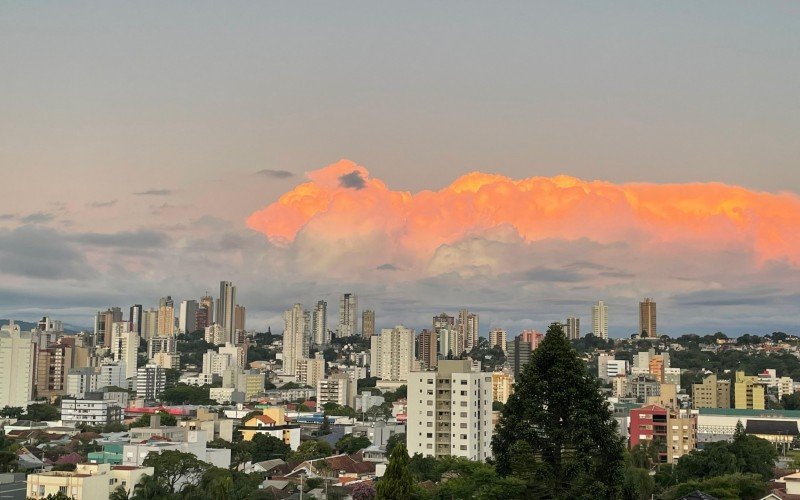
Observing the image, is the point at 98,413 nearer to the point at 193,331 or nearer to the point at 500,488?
the point at 500,488

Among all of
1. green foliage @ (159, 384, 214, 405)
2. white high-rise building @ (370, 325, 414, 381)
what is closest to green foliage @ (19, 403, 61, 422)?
green foliage @ (159, 384, 214, 405)

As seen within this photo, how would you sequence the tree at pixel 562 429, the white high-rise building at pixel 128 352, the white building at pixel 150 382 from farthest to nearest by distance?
the white high-rise building at pixel 128 352 → the white building at pixel 150 382 → the tree at pixel 562 429

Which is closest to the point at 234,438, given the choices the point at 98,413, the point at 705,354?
the point at 98,413

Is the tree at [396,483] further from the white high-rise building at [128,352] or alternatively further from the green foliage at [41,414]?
the white high-rise building at [128,352]

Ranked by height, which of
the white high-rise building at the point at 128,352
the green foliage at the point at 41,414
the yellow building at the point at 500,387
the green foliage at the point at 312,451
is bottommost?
the green foliage at the point at 312,451

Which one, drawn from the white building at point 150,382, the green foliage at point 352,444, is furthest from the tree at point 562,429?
the white building at point 150,382

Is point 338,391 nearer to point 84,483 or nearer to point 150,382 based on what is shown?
point 150,382
